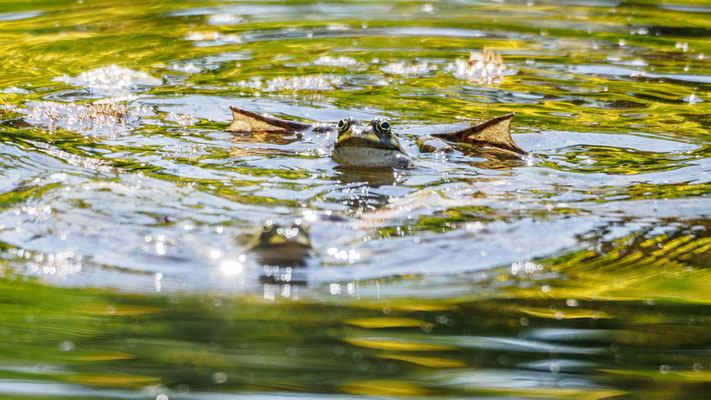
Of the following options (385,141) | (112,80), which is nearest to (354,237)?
(385,141)

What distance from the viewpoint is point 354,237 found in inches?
124

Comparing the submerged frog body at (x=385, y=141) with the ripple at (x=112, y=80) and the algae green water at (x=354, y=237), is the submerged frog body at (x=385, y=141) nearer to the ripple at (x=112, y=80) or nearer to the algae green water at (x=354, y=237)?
the algae green water at (x=354, y=237)

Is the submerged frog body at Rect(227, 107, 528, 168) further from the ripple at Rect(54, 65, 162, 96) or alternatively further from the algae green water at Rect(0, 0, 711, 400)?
the ripple at Rect(54, 65, 162, 96)

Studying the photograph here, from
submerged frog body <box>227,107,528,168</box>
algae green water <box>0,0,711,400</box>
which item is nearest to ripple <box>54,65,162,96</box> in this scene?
algae green water <box>0,0,711,400</box>

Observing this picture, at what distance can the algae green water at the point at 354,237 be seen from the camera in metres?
2.13

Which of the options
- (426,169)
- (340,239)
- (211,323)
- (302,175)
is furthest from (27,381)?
(426,169)

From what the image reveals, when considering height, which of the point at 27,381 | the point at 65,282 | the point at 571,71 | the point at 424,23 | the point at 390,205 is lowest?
the point at 27,381

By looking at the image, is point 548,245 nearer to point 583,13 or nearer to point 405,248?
point 405,248

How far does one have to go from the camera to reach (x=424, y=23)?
9109 mm

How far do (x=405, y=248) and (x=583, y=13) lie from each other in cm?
722

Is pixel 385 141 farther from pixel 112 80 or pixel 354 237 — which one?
pixel 112 80

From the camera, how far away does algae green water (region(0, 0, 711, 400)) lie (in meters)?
2.13

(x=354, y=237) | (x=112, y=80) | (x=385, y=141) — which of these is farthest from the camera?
(x=112, y=80)

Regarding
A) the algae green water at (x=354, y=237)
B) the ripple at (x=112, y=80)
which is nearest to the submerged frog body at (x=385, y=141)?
the algae green water at (x=354, y=237)
